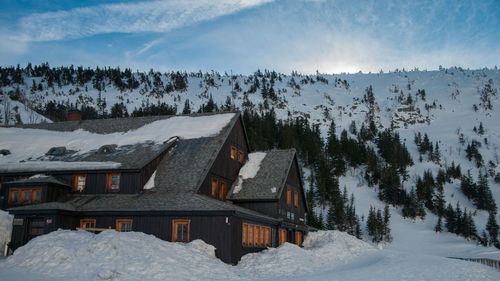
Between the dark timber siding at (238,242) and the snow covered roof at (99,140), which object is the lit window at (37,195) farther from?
the dark timber siding at (238,242)

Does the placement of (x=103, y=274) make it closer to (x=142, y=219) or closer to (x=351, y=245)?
(x=142, y=219)

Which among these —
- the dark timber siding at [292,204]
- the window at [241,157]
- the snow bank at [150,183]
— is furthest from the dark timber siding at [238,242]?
the window at [241,157]

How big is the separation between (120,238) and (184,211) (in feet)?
16.0

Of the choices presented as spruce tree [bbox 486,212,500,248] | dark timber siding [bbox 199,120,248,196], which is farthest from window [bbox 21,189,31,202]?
spruce tree [bbox 486,212,500,248]

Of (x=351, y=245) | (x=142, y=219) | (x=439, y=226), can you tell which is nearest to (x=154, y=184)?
(x=142, y=219)

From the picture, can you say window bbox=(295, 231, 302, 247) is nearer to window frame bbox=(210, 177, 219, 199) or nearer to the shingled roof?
the shingled roof

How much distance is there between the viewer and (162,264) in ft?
61.9

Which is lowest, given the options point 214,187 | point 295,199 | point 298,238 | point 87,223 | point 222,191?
point 298,238

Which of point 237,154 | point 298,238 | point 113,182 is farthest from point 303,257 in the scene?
point 113,182

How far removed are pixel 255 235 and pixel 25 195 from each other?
50.4ft

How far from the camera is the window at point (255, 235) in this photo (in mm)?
26500

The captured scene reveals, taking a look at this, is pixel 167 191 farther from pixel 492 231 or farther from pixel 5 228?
pixel 492 231

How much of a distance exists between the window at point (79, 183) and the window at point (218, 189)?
8.74 m

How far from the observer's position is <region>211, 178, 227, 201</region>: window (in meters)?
29.8
